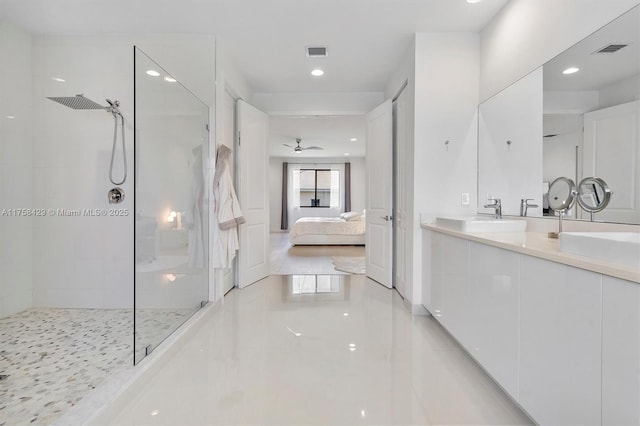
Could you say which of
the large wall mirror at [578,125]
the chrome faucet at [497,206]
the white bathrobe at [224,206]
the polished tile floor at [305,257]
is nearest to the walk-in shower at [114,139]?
the white bathrobe at [224,206]

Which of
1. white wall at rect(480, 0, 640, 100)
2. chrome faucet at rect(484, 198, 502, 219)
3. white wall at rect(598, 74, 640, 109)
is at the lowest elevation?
chrome faucet at rect(484, 198, 502, 219)

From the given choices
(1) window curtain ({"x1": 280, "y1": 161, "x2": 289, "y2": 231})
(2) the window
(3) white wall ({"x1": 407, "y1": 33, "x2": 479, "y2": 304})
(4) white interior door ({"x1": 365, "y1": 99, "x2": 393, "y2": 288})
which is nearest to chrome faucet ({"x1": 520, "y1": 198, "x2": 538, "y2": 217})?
(3) white wall ({"x1": 407, "y1": 33, "x2": 479, "y2": 304})

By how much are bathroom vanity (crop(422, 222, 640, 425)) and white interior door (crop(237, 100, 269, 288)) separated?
258 centimetres

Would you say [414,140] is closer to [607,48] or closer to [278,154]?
[607,48]

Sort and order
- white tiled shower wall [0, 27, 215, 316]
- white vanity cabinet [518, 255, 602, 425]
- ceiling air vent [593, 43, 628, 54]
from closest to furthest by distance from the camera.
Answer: white vanity cabinet [518, 255, 602, 425] < ceiling air vent [593, 43, 628, 54] < white tiled shower wall [0, 27, 215, 316]

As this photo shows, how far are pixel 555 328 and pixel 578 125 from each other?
131cm

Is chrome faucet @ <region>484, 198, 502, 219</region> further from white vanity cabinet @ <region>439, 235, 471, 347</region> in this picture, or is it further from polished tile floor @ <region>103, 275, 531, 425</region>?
polished tile floor @ <region>103, 275, 531, 425</region>

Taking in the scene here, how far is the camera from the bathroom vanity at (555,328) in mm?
875

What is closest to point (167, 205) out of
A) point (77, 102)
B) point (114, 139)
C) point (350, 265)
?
point (114, 139)

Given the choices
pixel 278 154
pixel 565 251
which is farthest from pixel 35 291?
pixel 278 154

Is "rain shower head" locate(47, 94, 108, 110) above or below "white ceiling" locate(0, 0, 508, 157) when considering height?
below

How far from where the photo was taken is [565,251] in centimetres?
116

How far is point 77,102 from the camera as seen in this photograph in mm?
2604

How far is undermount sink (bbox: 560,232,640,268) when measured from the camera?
2.92 ft
